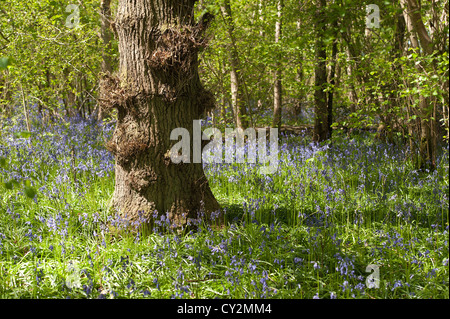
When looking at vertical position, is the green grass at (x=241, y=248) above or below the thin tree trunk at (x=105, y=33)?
below

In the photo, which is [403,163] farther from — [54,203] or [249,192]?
[54,203]

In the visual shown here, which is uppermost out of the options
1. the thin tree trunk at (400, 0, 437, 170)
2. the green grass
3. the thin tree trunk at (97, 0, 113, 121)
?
the thin tree trunk at (97, 0, 113, 121)

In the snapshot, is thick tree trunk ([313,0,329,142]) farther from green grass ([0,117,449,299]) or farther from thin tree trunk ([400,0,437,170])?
green grass ([0,117,449,299])

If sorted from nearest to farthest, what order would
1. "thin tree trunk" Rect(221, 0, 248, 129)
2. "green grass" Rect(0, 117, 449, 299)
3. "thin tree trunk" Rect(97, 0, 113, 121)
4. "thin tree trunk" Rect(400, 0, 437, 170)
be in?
"green grass" Rect(0, 117, 449, 299) < "thin tree trunk" Rect(400, 0, 437, 170) < "thin tree trunk" Rect(221, 0, 248, 129) < "thin tree trunk" Rect(97, 0, 113, 121)

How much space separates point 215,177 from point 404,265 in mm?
3053

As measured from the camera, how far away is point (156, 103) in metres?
3.87

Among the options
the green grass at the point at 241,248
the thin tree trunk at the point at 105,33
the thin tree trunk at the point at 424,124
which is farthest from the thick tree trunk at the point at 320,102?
the thin tree trunk at the point at 105,33

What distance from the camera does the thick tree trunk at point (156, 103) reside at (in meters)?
3.80

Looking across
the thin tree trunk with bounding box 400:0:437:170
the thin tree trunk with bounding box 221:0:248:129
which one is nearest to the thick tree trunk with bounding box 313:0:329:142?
the thin tree trunk with bounding box 221:0:248:129

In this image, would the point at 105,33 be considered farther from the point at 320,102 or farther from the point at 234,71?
the point at 320,102

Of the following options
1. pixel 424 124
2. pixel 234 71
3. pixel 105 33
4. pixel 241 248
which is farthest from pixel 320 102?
pixel 241 248

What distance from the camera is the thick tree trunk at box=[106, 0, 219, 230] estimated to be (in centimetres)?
380

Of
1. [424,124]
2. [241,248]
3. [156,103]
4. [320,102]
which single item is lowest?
[241,248]

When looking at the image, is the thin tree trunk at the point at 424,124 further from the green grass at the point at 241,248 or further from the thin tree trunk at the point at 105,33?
the thin tree trunk at the point at 105,33
